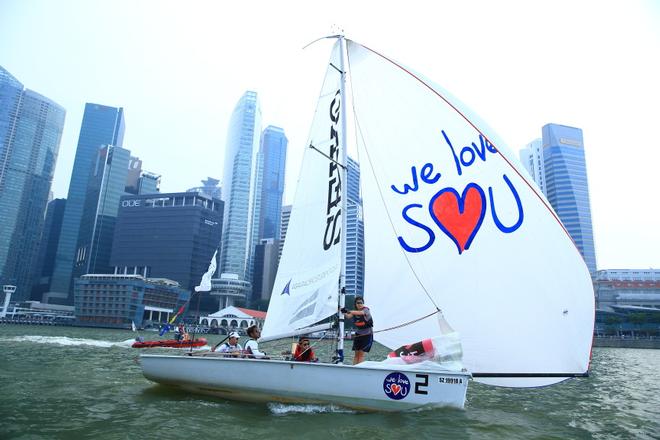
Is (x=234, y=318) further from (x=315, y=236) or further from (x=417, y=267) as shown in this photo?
(x=417, y=267)

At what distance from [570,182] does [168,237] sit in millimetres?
128369

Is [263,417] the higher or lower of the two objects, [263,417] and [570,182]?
the lower

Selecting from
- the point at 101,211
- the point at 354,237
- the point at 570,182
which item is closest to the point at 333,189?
the point at 354,237

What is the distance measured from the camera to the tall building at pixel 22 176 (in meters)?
162

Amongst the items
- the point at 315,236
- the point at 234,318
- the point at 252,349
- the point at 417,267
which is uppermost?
the point at 315,236

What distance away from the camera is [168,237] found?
13350 centimetres

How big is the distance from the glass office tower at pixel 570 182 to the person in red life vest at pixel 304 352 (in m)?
141

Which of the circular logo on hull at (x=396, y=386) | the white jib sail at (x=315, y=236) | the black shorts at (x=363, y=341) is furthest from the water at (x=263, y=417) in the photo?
the white jib sail at (x=315, y=236)

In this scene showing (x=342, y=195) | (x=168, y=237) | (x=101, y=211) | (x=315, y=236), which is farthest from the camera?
(x=101, y=211)

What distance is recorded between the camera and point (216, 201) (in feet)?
472

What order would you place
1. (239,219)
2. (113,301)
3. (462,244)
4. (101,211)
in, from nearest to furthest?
(462,244), (113,301), (101,211), (239,219)

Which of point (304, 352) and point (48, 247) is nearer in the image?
point (304, 352)

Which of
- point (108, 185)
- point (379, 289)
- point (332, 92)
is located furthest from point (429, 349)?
point (108, 185)

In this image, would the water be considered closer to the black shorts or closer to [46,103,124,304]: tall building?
the black shorts
